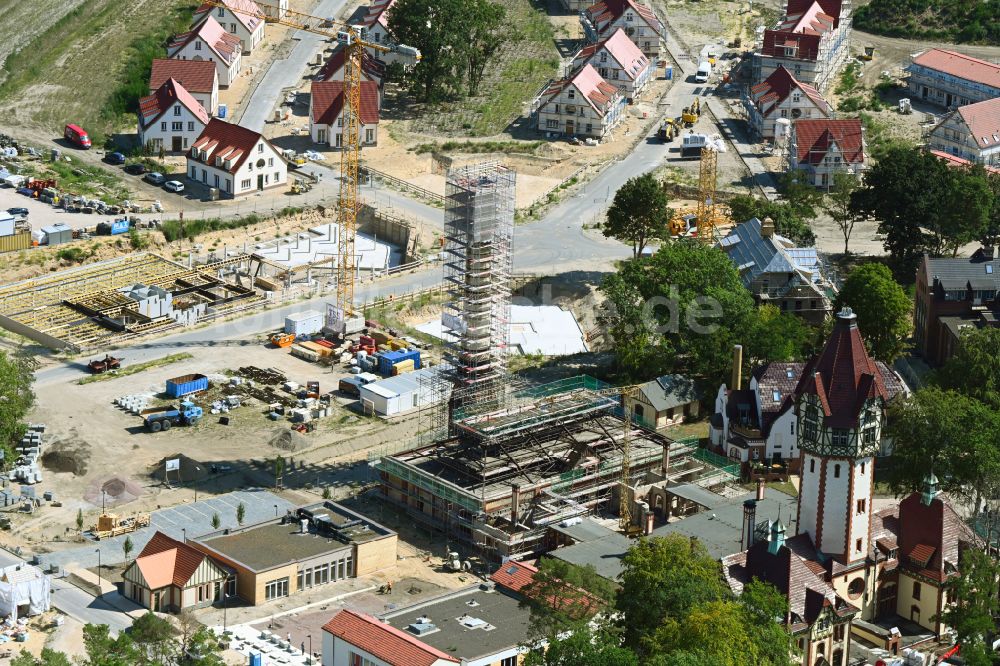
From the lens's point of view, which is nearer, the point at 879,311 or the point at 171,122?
the point at 879,311

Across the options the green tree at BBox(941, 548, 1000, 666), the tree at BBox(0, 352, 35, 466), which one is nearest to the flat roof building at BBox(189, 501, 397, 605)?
the tree at BBox(0, 352, 35, 466)

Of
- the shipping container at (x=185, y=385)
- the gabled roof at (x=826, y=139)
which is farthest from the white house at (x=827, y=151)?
the shipping container at (x=185, y=385)

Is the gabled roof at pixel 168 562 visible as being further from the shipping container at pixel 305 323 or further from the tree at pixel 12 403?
the shipping container at pixel 305 323

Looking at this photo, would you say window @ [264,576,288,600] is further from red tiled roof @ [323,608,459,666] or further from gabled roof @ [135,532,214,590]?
red tiled roof @ [323,608,459,666]

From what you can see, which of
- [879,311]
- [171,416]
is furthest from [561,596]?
[879,311]

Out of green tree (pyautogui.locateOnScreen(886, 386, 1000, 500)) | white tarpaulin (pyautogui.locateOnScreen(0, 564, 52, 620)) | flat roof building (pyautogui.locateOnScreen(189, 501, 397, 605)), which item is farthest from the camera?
green tree (pyautogui.locateOnScreen(886, 386, 1000, 500))

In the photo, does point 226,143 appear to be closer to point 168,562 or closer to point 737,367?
point 737,367
